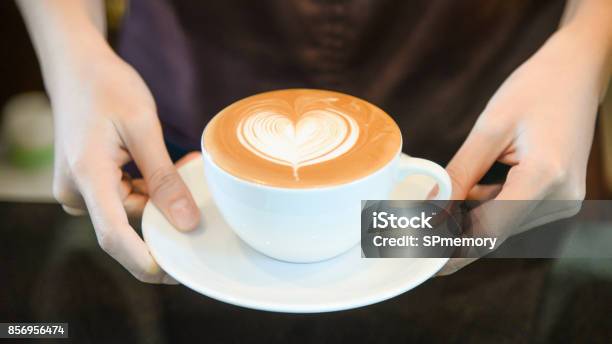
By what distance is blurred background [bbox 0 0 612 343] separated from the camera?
0.65m

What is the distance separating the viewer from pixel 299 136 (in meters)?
0.61

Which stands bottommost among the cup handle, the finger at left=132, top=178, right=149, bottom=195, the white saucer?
the finger at left=132, top=178, right=149, bottom=195

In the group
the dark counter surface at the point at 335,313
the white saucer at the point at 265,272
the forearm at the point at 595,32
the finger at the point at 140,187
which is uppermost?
the forearm at the point at 595,32

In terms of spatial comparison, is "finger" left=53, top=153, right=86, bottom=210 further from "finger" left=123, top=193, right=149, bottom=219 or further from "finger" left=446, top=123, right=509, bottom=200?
"finger" left=446, top=123, right=509, bottom=200

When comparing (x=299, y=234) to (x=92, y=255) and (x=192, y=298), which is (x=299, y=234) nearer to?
(x=192, y=298)

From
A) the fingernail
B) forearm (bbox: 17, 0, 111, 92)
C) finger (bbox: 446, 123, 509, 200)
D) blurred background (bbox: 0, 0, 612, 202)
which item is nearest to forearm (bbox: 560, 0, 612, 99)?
finger (bbox: 446, 123, 509, 200)

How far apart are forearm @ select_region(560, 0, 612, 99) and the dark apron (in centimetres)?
7

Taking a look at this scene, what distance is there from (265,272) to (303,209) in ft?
0.33

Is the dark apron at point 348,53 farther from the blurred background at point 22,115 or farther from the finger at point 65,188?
the blurred background at point 22,115

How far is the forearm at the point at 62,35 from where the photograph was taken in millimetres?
747

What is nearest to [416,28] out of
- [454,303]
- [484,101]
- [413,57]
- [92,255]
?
[413,57]

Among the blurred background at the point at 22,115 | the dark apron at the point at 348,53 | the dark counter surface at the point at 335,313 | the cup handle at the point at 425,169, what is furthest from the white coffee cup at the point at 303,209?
the blurred background at the point at 22,115

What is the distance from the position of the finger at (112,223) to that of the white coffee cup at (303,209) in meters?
0.09

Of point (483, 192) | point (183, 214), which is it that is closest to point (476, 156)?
point (483, 192)
